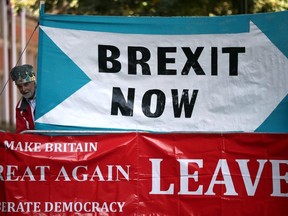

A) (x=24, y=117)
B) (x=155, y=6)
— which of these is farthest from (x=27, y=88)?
(x=155, y=6)

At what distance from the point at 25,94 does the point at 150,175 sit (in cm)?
177

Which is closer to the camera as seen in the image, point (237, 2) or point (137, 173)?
point (137, 173)

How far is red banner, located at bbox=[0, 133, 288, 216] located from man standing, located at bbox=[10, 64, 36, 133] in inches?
41.2

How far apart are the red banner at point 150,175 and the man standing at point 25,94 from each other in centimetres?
105

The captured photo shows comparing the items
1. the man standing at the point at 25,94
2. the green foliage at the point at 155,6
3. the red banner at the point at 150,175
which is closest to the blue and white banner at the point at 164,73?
the red banner at the point at 150,175

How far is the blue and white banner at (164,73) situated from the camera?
339 inches

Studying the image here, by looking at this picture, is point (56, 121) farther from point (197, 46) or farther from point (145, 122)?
point (197, 46)

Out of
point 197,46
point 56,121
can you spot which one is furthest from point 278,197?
point 56,121

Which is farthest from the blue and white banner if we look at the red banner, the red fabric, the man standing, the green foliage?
the green foliage

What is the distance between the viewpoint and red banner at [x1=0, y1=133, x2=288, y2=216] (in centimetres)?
819

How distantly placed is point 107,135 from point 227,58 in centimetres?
134

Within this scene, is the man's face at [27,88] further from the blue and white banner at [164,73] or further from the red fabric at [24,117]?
the blue and white banner at [164,73]

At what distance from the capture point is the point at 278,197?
816cm

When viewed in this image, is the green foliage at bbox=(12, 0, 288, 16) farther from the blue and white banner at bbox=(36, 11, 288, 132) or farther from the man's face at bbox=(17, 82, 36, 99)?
the blue and white banner at bbox=(36, 11, 288, 132)
